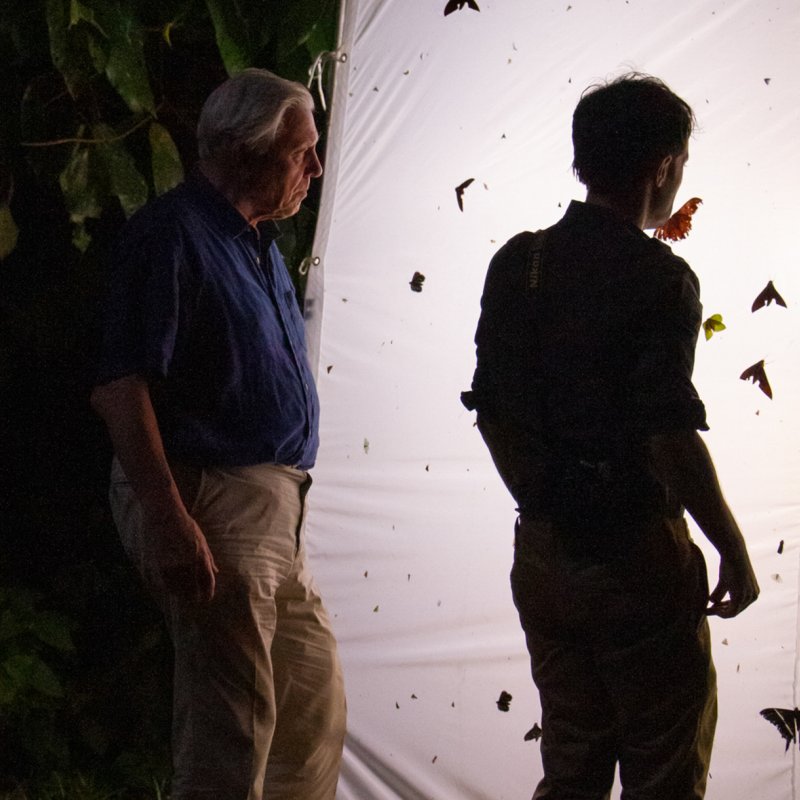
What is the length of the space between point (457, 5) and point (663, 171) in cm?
72

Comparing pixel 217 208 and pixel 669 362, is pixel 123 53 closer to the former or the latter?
pixel 217 208

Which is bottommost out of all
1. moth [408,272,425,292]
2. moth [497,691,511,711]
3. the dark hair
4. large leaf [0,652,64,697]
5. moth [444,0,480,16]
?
moth [497,691,511,711]

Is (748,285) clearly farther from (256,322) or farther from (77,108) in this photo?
(77,108)

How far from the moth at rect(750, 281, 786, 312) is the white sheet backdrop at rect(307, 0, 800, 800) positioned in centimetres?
2

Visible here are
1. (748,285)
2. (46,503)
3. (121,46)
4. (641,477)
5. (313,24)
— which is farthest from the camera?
(46,503)

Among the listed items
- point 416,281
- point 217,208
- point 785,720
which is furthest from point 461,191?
point 785,720

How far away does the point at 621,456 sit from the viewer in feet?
4.22

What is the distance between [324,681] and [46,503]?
0.94 meters

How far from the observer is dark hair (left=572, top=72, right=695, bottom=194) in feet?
4.32

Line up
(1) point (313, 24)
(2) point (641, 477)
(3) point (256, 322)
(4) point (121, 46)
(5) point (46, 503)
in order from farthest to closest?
(5) point (46, 503)
(4) point (121, 46)
(1) point (313, 24)
(3) point (256, 322)
(2) point (641, 477)

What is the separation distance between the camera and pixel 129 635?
2312 mm

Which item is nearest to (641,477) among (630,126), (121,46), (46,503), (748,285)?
(630,126)

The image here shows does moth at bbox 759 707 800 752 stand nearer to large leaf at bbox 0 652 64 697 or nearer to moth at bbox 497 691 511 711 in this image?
moth at bbox 497 691 511 711

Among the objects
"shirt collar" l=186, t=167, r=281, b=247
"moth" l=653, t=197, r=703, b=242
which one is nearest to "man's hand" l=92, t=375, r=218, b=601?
"shirt collar" l=186, t=167, r=281, b=247
